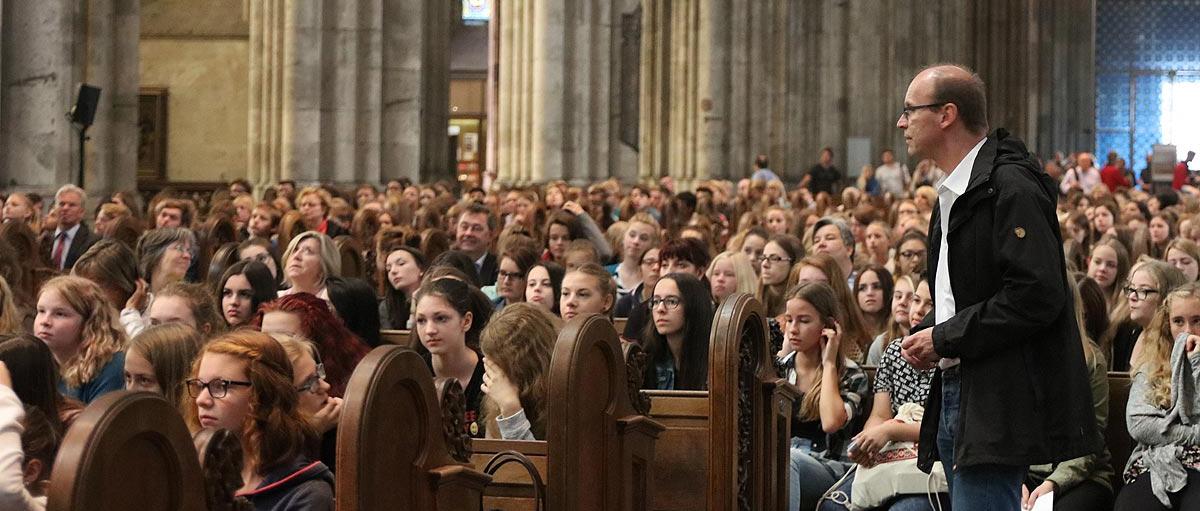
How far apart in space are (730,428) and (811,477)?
126 centimetres

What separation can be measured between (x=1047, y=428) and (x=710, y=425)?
7.99ft

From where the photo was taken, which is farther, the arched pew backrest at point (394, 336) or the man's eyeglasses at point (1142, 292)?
the arched pew backrest at point (394, 336)

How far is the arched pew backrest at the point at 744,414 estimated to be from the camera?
25.2 ft

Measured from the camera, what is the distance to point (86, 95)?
18.8 m

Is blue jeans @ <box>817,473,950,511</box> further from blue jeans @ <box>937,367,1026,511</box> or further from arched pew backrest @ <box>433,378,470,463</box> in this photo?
arched pew backrest @ <box>433,378,470,463</box>

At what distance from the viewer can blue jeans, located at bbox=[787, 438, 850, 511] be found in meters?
8.85

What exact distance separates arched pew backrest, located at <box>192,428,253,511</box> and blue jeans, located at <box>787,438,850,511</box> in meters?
4.67

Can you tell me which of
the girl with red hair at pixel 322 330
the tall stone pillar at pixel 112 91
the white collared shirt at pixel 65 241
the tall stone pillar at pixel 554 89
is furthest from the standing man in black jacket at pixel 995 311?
the tall stone pillar at pixel 554 89

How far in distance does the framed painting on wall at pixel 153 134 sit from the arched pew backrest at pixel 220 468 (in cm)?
3473

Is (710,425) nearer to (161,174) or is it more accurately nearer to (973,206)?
(973,206)

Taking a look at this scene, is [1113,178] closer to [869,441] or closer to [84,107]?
[84,107]

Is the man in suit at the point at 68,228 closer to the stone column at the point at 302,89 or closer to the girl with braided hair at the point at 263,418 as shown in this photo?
the stone column at the point at 302,89

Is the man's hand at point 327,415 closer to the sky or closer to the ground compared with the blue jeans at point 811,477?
closer to the sky

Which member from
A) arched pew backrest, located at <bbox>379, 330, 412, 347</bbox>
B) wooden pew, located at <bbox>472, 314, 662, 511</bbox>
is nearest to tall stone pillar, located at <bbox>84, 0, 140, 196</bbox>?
arched pew backrest, located at <bbox>379, 330, 412, 347</bbox>
